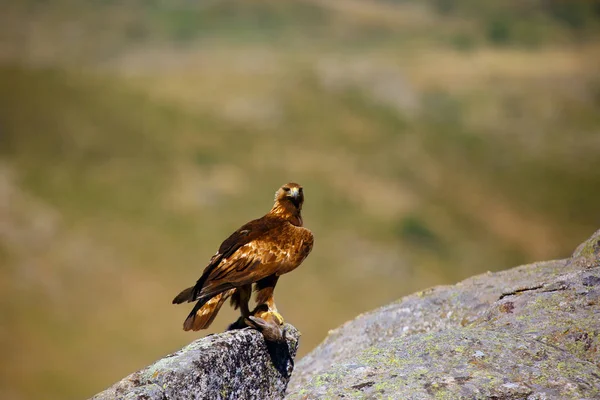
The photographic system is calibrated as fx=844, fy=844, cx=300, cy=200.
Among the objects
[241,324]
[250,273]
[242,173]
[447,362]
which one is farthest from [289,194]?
[242,173]

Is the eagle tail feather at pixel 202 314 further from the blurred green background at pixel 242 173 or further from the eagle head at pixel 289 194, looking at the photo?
the blurred green background at pixel 242 173

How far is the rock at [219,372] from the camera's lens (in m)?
7.27

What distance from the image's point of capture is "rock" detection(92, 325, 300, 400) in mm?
7266

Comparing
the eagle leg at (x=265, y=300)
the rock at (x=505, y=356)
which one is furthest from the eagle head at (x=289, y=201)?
the rock at (x=505, y=356)

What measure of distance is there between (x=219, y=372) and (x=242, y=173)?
156 feet

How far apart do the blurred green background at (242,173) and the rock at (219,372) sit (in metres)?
27.1

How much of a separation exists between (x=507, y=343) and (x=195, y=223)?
43.0 metres

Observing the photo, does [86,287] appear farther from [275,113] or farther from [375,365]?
[375,365]

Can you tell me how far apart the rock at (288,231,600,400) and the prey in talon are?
4.03ft

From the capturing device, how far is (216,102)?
62.8 metres

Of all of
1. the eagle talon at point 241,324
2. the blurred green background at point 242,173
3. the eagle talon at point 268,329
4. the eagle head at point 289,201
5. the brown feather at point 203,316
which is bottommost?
the eagle talon at point 268,329

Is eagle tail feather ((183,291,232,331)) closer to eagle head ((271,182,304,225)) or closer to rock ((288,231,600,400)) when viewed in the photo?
rock ((288,231,600,400))

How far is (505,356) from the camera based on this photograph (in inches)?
→ 302

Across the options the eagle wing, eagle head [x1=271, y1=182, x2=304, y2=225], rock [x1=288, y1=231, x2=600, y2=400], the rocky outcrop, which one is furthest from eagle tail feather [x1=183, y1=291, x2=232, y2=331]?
eagle head [x1=271, y1=182, x2=304, y2=225]
